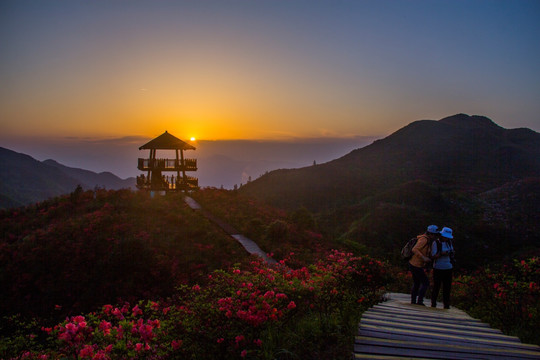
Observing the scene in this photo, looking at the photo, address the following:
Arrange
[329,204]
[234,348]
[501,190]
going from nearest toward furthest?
1. [234,348]
2. [501,190]
3. [329,204]

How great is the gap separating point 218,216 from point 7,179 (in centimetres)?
10604

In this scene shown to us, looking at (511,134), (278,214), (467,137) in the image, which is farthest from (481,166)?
(278,214)

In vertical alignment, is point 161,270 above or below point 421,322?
below

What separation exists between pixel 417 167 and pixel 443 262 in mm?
51973

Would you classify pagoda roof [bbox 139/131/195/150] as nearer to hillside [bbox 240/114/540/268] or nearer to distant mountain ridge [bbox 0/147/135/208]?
hillside [bbox 240/114/540/268]

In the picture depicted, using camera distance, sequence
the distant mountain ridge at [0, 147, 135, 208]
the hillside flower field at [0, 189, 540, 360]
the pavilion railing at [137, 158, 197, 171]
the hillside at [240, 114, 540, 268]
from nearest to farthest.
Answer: the hillside flower field at [0, 189, 540, 360] → the hillside at [240, 114, 540, 268] → the pavilion railing at [137, 158, 197, 171] → the distant mountain ridge at [0, 147, 135, 208]

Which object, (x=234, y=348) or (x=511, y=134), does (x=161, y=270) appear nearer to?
(x=234, y=348)

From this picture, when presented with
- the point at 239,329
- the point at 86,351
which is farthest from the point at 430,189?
the point at 86,351

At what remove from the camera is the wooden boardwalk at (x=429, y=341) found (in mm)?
4167

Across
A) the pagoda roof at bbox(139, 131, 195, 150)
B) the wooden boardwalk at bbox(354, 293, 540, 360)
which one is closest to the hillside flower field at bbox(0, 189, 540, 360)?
the wooden boardwalk at bbox(354, 293, 540, 360)

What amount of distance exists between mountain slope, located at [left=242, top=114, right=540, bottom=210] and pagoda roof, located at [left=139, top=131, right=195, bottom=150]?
61.3 ft

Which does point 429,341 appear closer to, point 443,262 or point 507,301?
point 507,301

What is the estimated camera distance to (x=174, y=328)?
18.5ft

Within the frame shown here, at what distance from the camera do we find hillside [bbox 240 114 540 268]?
26.7m
